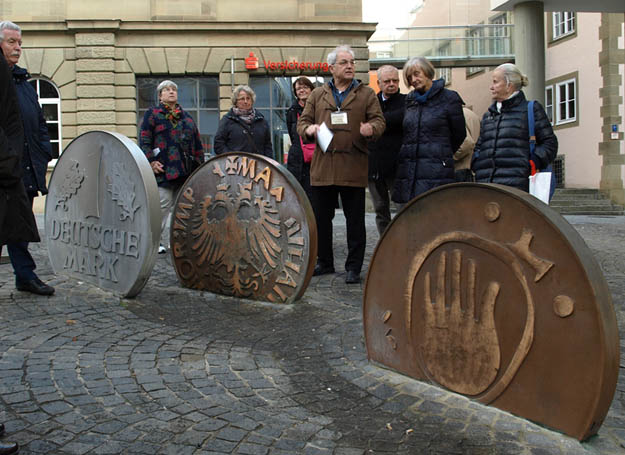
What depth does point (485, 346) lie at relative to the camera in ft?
9.34

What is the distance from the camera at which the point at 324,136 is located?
5.59 meters

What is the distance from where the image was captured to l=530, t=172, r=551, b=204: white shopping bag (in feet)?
16.1

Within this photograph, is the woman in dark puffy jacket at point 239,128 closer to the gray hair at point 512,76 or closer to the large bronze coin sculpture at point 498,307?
the gray hair at point 512,76

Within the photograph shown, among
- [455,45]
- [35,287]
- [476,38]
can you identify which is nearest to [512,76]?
[35,287]

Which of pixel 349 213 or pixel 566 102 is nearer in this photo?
pixel 349 213

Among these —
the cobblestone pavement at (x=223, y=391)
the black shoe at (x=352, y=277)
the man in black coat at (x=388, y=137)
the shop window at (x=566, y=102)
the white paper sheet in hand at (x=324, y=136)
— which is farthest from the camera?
the shop window at (x=566, y=102)

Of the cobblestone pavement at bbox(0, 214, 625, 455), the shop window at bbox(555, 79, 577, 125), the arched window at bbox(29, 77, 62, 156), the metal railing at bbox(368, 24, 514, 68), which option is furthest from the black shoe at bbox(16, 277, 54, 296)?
the shop window at bbox(555, 79, 577, 125)

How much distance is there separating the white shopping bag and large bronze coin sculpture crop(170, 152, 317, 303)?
175cm

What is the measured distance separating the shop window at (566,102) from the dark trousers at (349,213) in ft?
63.0

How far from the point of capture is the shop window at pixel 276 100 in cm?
1767

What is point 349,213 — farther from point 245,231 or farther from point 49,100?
point 49,100

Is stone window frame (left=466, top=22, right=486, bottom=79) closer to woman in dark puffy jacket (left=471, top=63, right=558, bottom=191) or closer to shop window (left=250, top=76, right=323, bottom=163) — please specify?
shop window (left=250, top=76, right=323, bottom=163)

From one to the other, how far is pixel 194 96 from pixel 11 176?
1480 centimetres

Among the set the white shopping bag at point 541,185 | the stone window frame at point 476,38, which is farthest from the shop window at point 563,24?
the white shopping bag at point 541,185
